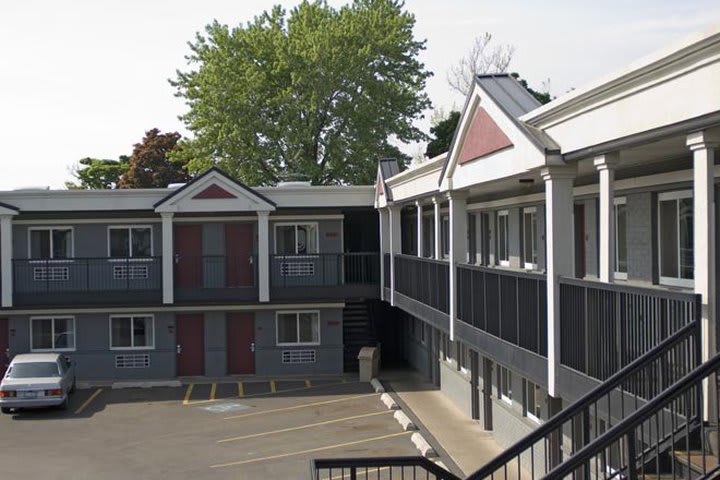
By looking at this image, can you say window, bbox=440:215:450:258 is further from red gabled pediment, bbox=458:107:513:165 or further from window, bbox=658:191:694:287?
window, bbox=658:191:694:287

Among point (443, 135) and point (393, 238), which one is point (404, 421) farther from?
point (443, 135)

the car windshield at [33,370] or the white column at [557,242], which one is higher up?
the white column at [557,242]

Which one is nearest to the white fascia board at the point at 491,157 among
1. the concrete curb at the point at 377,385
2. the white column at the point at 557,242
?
the white column at the point at 557,242

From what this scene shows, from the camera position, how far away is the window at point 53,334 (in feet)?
104

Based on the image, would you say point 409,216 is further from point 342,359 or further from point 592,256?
point 592,256

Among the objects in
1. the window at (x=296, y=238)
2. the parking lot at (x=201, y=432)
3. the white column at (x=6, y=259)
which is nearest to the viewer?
the parking lot at (x=201, y=432)

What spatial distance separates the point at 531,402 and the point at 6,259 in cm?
2008

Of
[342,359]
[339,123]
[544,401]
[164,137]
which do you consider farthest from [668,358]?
[164,137]

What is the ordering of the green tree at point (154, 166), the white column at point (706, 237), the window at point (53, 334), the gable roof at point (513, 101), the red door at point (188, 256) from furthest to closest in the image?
the green tree at point (154, 166) → the red door at point (188, 256) → the window at point (53, 334) → the gable roof at point (513, 101) → the white column at point (706, 237)

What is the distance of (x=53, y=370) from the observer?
86.9 ft

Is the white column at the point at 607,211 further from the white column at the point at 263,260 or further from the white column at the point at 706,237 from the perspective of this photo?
the white column at the point at 263,260

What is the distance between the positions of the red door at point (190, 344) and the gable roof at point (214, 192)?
4171 mm

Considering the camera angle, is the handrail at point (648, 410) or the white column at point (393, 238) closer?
the handrail at point (648, 410)

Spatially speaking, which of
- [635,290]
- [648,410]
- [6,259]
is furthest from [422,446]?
[6,259]
